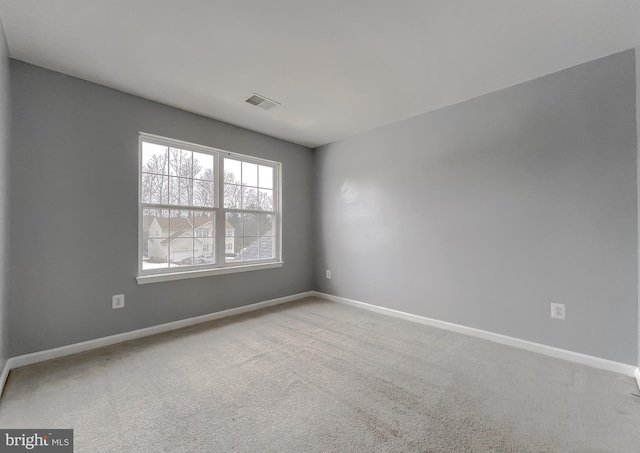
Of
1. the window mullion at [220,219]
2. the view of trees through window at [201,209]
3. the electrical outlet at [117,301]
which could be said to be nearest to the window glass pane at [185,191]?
the view of trees through window at [201,209]

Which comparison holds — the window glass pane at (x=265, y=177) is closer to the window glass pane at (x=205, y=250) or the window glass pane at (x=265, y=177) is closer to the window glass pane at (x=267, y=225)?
the window glass pane at (x=267, y=225)

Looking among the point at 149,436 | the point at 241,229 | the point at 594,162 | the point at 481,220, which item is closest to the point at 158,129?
the point at 241,229

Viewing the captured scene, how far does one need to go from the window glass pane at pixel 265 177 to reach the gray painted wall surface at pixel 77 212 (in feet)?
3.36

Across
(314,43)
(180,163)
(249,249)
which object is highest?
(314,43)

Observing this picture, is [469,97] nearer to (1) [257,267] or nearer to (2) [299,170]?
(2) [299,170]

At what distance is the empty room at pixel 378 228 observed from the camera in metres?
1.67

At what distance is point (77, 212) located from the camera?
248 cm

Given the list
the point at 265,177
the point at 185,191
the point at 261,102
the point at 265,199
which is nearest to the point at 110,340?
the point at 185,191

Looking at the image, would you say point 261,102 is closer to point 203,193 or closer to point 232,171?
point 232,171

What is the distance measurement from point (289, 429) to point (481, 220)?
8.57ft

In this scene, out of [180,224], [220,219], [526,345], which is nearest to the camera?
[526,345]

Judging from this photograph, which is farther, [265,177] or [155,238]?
[265,177]

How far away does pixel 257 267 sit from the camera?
3852 millimetres

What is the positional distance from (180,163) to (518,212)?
3710 millimetres
